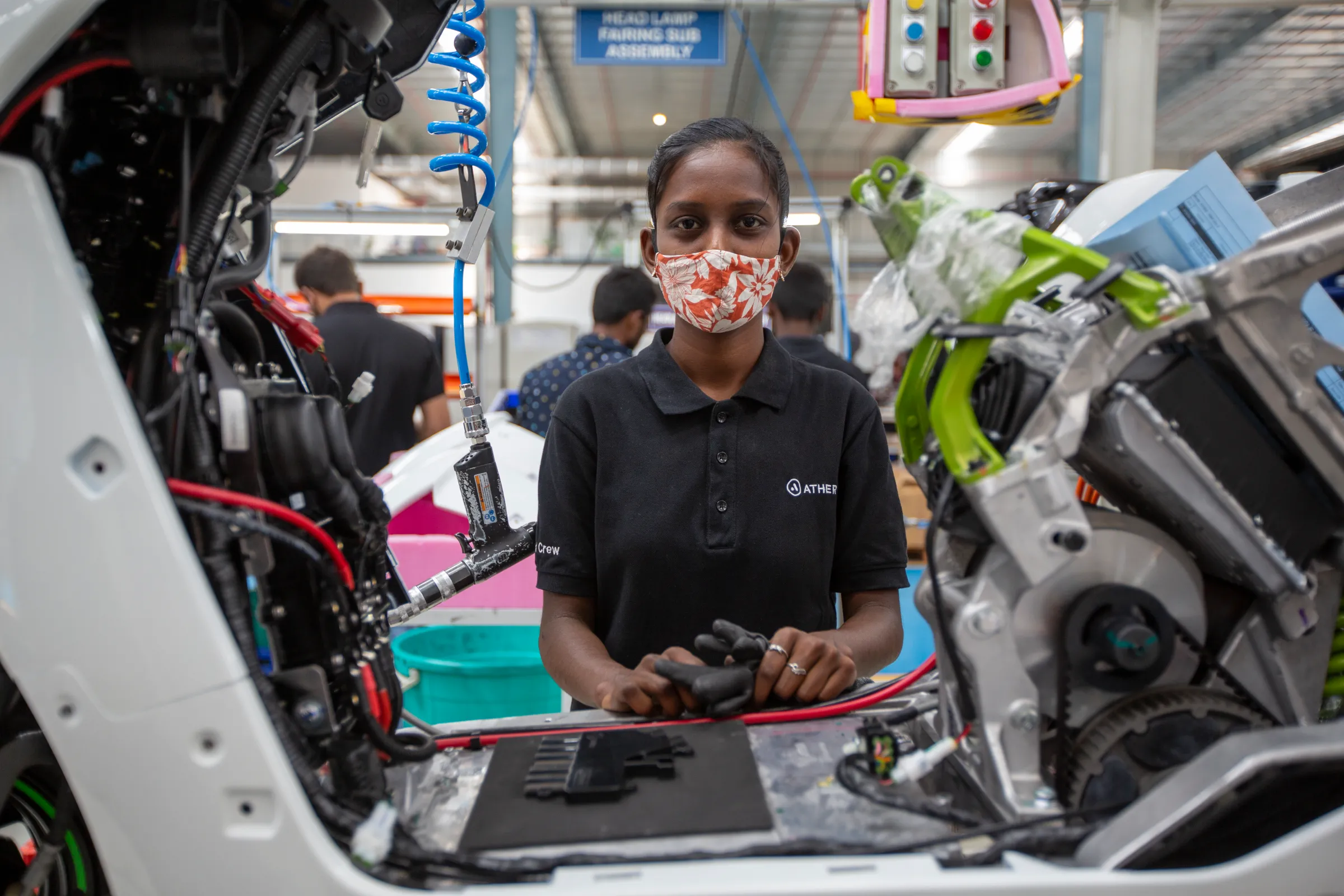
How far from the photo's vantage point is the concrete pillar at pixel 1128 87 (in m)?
4.64

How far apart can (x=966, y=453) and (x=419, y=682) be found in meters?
2.03

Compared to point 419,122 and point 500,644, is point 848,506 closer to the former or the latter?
point 500,644

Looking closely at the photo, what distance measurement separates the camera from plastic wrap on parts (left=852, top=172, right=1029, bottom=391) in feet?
3.14

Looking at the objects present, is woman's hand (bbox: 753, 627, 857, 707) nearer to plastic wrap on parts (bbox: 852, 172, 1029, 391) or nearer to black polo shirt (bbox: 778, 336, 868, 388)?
plastic wrap on parts (bbox: 852, 172, 1029, 391)

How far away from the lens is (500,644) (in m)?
2.85

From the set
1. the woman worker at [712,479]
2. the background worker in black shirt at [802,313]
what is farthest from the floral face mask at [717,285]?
the background worker in black shirt at [802,313]

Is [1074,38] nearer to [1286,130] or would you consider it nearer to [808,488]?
[1286,130]

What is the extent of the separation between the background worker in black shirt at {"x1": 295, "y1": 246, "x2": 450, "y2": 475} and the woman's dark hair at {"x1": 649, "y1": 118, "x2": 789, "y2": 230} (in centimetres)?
281

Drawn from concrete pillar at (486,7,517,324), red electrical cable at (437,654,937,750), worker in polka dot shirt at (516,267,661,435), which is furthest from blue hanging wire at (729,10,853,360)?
red electrical cable at (437,654,937,750)

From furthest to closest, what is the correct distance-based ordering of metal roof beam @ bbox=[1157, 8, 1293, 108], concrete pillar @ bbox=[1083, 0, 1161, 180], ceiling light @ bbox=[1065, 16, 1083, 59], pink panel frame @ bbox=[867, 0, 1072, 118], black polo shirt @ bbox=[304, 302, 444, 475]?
1. metal roof beam @ bbox=[1157, 8, 1293, 108]
2. ceiling light @ bbox=[1065, 16, 1083, 59]
3. concrete pillar @ bbox=[1083, 0, 1161, 180]
4. black polo shirt @ bbox=[304, 302, 444, 475]
5. pink panel frame @ bbox=[867, 0, 1072, 118]

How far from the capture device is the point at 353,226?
653 cm

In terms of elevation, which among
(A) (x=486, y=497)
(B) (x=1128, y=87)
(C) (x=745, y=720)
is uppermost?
→ (B) (x=1128, y=87)

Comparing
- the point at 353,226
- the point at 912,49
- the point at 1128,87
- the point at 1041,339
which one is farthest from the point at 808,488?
the point at 353,226

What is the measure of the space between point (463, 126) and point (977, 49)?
3.01ft
